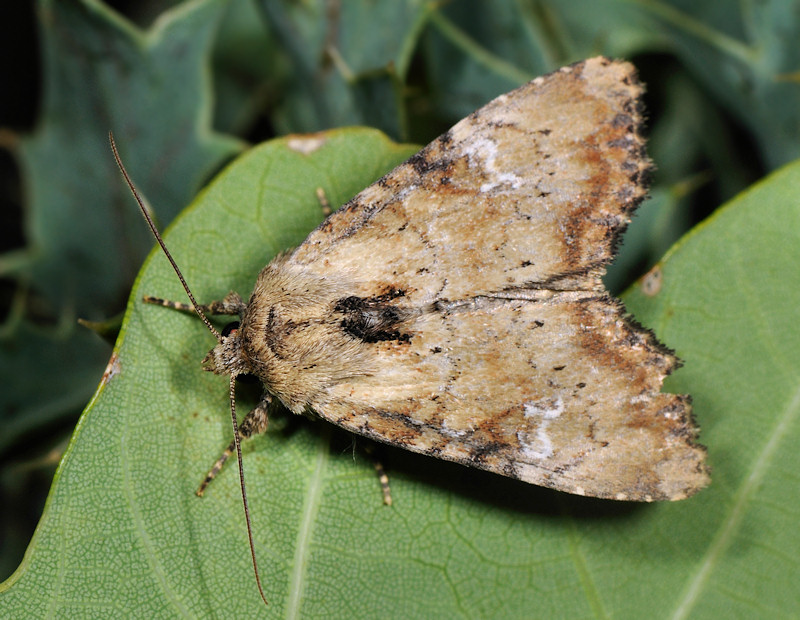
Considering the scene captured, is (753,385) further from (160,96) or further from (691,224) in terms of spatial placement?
(160,96)

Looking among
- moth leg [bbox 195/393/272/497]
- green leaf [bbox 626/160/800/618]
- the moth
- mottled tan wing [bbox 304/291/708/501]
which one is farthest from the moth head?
green leaf [bbox 626/160/800/618]

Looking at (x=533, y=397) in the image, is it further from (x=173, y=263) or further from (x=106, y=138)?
(x=106, y=138)

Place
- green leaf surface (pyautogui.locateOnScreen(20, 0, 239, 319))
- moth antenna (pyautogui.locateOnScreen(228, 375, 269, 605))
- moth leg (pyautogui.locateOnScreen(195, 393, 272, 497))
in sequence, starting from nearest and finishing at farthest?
1. moth antenna (pyautogui.locateOnScreen(228, 375, 269, 605))
2. moth leg (pyautogui.locateOnScreen(195, 393, 272, 497))
3. green leaf surface (pyautogui.locateOnScreen(20, 0, 239, 319))

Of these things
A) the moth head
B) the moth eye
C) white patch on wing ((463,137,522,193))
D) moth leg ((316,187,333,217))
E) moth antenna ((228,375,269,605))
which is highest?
white patch on wing ((463,137,522,193))

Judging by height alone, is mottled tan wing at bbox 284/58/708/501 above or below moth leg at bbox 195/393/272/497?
above

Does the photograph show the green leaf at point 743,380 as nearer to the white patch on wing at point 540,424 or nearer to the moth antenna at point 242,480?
the white patch on wing at point 540,424

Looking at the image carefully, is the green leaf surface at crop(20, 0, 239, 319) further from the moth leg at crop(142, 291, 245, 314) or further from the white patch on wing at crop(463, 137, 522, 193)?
the white patch on wing at crop(463, 137, 522, 193)

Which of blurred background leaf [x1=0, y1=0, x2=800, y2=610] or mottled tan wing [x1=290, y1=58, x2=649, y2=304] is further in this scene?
blurred background leaf [x1=0, y1=0, x2=800, y2=610]


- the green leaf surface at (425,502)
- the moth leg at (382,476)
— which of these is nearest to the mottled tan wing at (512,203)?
the green leaf surface at (425,502)
